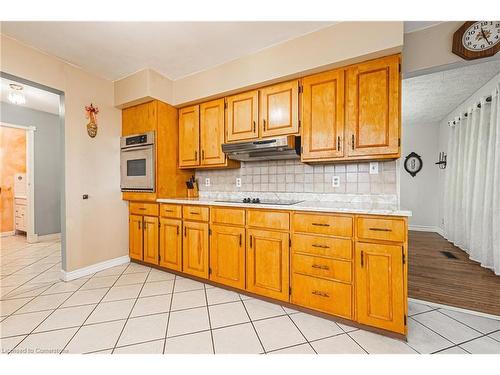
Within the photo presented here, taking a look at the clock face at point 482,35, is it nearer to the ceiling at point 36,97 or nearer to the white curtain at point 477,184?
the white curtain at point 477,184

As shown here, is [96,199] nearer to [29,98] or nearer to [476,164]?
[29,98]

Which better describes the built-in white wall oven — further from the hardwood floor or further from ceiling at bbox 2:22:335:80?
the hardwood floor

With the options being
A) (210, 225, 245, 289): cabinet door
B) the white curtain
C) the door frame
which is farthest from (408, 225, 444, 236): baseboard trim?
the door frame

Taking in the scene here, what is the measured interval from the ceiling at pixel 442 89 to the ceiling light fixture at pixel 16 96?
5589 mm

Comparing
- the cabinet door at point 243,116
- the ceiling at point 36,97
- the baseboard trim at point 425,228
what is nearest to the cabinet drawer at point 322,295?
the cabinet door at point 243,116

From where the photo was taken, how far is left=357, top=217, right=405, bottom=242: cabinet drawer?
1.58 meters

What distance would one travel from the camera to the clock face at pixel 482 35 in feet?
5.94

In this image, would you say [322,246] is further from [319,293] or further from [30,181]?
[30,181]

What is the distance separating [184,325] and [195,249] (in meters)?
0.90

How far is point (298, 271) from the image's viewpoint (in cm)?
196

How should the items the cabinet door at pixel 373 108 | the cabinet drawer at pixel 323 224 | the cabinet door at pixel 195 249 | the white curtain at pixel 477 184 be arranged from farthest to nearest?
1. the white curtain at pixel 477 184
2. the cabinet door at pixel 195 249
3. the cabinet door at pixel 373 108
4. the cabinet drawer at pixel 323 224

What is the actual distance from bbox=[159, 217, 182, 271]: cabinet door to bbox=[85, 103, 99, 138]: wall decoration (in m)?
1.41
